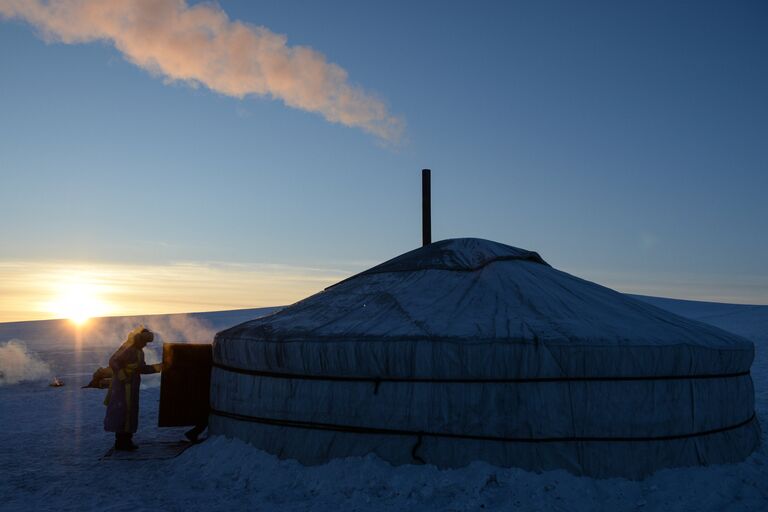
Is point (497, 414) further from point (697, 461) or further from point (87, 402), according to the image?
point (87, 402)

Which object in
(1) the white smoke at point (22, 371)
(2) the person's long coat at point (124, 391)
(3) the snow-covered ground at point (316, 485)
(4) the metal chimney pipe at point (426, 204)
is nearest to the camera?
(3) the snow-covered ground at point (316, 485)

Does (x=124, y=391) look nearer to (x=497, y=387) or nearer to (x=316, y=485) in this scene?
(x=316, y=485)

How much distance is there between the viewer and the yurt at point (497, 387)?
528 centimetres

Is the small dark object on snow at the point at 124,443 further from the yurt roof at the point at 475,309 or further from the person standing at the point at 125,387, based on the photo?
the yurt roof at the point at 475,309

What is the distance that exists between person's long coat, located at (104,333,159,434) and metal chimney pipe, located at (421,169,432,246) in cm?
403

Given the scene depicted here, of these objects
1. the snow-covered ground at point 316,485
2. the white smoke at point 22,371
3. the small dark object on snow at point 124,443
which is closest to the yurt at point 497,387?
the snow-covered ground at point 316,485

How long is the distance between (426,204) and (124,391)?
4.58 m

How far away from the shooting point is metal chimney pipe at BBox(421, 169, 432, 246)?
927cm

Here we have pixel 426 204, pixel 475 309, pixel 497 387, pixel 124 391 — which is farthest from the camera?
pixel 426 204

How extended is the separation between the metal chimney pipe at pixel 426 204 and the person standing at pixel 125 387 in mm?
3993

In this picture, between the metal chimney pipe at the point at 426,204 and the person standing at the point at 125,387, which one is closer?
the person standing at the point at 125,387

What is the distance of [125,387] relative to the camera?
673 cm

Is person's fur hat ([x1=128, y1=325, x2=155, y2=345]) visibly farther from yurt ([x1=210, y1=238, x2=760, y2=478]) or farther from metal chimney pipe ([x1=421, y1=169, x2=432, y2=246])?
metal chimney pipe ([x1=421, y1=169, x2=432, y2=246])

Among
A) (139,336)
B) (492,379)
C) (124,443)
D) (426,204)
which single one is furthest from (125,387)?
(426,204)
